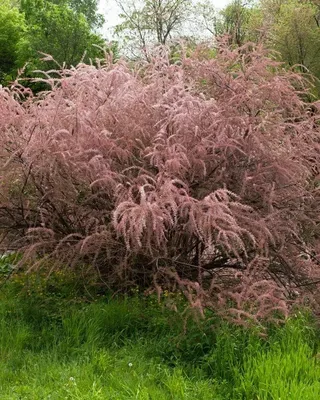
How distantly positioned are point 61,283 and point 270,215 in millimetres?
2016

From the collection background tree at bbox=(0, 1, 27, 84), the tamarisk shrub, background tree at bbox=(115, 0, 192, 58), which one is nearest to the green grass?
the tamarisk shrub

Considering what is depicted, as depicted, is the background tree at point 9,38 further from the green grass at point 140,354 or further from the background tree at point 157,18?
the green grass at point 140,354

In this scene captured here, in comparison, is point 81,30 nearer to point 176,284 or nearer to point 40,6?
point 40,6

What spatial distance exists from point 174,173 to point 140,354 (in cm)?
135

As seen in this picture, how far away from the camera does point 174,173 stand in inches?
188

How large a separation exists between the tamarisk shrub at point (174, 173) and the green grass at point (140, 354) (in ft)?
0.96

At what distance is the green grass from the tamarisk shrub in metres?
0.29

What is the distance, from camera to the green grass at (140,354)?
3.75 meters

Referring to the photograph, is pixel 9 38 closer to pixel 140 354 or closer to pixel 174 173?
pixel 174 173

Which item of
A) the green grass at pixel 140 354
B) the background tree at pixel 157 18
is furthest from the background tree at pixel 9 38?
the green grass at pixel 140 354

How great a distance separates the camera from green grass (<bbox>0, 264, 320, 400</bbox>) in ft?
12.3

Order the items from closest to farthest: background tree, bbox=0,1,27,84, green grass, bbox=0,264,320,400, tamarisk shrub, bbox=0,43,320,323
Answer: green grass, bbox=0,264,320,400, tamarisk shrub, bbox=0,43,320,323, background tree, bbox=0,1,27,84

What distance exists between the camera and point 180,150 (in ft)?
15.8

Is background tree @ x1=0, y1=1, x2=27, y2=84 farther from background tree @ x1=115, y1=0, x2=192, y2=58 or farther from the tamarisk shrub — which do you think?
the tamarisk shrub
